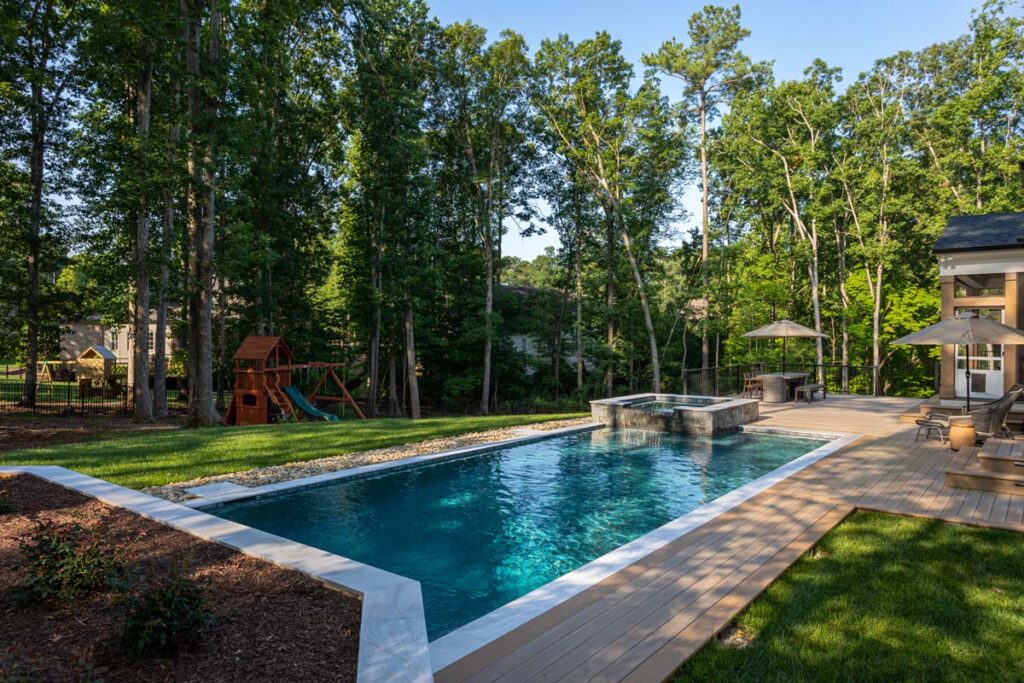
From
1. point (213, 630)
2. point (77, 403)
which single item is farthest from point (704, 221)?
point (77, 403)

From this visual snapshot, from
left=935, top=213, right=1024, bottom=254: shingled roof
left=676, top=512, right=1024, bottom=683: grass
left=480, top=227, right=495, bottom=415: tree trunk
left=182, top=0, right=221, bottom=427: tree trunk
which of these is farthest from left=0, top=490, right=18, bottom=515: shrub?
left=480, top=227, right=495, bottom=415: tree trunk

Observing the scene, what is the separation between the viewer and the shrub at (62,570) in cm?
380

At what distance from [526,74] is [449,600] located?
2457cm

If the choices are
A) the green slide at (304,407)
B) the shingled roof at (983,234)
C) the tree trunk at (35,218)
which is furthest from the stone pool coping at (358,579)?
the shingled roof at (983,234)

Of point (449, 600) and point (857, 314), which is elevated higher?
point (857, 314)

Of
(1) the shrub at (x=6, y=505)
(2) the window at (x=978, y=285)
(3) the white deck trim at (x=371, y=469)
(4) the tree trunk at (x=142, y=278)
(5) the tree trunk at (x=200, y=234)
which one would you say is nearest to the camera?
(1) the shrub at (x=6, y=505)

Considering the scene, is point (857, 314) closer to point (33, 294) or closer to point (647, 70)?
point (647, 70)

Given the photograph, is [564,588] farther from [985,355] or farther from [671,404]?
[985,355]

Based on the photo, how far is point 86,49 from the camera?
15758 mm

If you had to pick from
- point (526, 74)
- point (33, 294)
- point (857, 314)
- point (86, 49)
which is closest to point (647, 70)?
point (526, 74)

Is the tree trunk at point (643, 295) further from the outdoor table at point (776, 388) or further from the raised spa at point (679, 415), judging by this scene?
the raised spa at point (679, 415)

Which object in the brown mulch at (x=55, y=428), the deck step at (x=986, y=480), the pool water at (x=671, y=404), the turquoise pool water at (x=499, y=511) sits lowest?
the turquoise pool water at (x=499, y=511)

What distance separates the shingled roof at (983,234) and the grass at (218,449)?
11.5 m

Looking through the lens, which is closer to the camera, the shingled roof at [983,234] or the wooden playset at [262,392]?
the shingled roof at [983,234]
